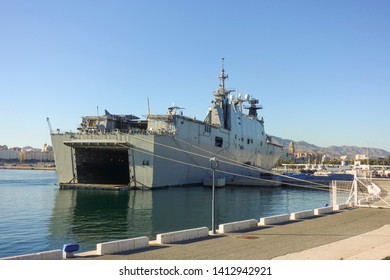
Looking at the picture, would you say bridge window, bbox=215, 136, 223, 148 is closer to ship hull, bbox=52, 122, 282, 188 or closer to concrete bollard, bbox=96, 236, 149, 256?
ship hull, bbox=52, 122, 282, 188

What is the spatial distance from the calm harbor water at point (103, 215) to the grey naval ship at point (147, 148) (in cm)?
356

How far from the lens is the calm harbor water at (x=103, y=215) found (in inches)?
737

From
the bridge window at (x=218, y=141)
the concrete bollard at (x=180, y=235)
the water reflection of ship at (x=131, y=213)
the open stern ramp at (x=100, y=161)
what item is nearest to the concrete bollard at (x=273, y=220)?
the concrete bollard at (x=180, y=235)

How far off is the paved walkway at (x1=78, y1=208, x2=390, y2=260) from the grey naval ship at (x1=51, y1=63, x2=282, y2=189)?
20466mm

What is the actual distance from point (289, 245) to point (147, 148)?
1188 inches

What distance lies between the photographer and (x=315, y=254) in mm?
10867

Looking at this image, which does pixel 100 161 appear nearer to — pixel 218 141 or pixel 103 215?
pixel 218 141

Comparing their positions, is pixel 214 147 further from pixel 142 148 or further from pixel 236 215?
pixel 236 215

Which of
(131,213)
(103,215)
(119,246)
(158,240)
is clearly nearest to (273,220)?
(158,240)

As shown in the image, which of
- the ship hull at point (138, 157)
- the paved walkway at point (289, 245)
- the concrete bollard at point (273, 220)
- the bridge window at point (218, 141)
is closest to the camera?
the paved walkway at point (289, 245)

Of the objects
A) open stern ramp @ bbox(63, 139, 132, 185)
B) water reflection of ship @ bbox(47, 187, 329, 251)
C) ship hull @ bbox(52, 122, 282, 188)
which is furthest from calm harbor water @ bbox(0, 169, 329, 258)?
open stern ramp @ bbox(63, 139, 132, 185)

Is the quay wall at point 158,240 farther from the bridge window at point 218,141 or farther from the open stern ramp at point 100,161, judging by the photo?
the bridge window at point 218,141
